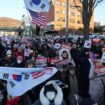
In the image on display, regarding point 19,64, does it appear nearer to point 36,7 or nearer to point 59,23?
point 36,7

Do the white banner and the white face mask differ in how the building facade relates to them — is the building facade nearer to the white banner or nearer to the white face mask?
the white banner

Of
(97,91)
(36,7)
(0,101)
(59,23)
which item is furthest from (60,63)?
(59,23)

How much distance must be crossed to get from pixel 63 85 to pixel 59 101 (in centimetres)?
216

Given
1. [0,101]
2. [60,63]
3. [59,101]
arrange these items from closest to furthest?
1. [59,101]
2. [0,101]
3. [60,63]

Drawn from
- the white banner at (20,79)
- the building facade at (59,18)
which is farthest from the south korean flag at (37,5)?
the building facade at (59,18)

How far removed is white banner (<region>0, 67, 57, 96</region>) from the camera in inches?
344

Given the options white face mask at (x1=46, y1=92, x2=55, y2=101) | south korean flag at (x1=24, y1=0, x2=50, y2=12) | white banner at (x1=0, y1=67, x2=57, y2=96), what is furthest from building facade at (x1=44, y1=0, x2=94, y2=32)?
white face mask at (x1=46, y1=92, x2=55, y2=101)

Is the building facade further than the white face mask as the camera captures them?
Yes

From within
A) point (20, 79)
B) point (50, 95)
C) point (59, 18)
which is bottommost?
point (59, 18)

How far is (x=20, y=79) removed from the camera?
882cm

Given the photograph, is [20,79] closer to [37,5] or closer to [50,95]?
[50,95]

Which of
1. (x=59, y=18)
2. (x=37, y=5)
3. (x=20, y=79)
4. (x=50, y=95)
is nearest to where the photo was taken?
(x=50, y=95)

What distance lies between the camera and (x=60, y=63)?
11711 millimetres

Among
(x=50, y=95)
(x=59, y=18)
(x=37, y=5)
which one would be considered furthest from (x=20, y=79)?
(x=59, y=18)
